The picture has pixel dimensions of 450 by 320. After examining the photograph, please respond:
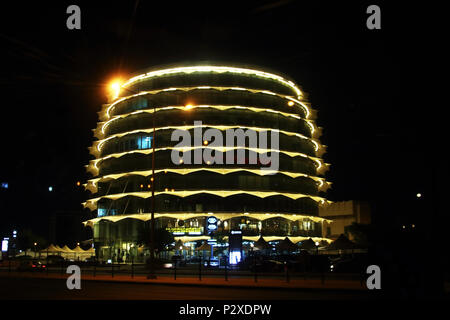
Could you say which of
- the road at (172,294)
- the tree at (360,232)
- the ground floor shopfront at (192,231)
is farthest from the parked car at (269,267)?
the tree at (360,232)

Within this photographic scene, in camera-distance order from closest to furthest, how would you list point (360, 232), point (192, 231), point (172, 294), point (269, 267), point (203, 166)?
point (172, 294)
point (269, 267)
point (192, 231)
point (203, 166)
point (360, 232)

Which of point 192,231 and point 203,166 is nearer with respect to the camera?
point 192,231

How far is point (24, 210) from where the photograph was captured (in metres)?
154

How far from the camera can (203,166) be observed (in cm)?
8038

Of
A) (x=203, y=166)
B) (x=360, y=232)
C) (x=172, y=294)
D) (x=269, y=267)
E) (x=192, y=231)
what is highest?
(x=203, y=166)

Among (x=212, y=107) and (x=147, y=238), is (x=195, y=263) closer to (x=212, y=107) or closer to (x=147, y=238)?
(x=147, y=238)

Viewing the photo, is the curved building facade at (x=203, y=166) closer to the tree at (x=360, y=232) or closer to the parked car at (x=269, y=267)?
the tree at (x=360, y=232)

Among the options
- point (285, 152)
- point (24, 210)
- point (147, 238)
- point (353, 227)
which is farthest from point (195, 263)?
point (24, 210)

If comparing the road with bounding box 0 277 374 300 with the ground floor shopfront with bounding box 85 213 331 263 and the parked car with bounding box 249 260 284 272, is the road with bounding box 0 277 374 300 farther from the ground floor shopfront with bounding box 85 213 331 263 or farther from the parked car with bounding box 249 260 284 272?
the ground floor shopfront with bounding box 85 213 331 263

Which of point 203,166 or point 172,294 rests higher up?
point 203,166

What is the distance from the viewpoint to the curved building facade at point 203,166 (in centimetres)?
8056

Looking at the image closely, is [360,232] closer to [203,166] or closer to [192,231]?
[192,231]

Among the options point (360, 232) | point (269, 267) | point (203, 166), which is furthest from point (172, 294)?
point (360, 232)

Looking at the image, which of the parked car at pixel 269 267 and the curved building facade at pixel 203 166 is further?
the curved building facade at pixel 203 166
